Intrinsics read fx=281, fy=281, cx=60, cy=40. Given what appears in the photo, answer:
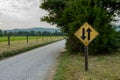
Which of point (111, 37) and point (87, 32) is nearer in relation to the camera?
point (87, 32)

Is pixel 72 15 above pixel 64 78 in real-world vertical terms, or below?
above

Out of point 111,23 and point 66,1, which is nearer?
point 111,23

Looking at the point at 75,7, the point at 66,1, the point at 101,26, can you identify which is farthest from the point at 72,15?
the point at 66,1

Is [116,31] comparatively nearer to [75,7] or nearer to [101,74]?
[75,7]

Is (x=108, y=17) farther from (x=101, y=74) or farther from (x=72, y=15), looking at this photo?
(x=101, y=74)

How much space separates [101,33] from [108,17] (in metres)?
1.18

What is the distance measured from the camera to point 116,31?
1812 cm

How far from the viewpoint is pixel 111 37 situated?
1728 centimetres

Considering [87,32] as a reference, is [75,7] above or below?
above

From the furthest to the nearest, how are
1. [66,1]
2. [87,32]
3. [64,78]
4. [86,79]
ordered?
[66,1], [87,32], [64,78], [86,79]

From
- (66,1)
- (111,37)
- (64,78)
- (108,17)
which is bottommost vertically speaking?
(64,78)

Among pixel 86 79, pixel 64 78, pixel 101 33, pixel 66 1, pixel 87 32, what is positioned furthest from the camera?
pixel 66 1

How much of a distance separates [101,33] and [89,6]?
1.95 meters

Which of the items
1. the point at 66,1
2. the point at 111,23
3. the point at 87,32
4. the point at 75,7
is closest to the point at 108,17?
the point at 111,23
